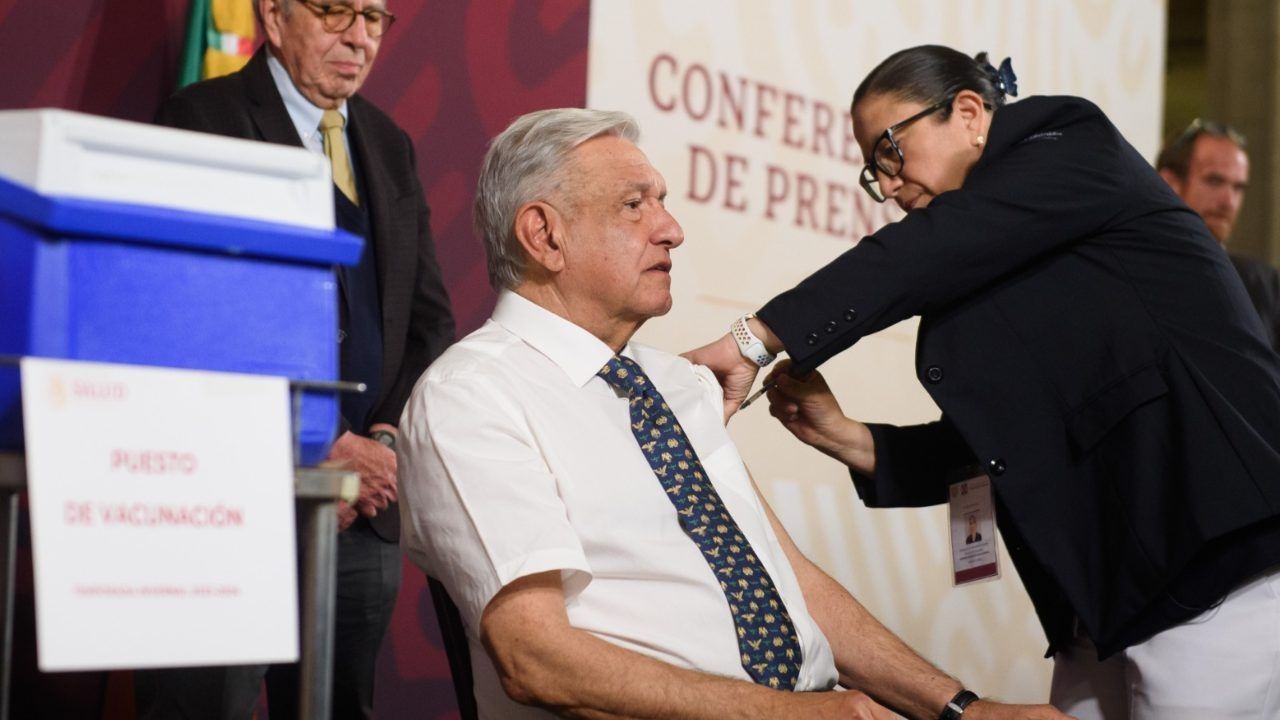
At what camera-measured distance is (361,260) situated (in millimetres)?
2754

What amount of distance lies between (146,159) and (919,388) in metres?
3.85

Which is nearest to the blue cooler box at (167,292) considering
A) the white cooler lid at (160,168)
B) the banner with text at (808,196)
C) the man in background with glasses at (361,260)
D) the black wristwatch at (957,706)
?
the white cooler lid at (160,168)

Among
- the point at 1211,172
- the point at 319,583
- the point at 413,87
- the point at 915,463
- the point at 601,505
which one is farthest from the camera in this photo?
the point at 1211,172

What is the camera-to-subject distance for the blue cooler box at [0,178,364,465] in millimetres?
1124

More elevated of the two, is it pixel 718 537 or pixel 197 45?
pixel 197 45

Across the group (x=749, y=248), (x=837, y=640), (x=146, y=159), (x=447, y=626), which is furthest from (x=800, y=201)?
(x=146, y=159)

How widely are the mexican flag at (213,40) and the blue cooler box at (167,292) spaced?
6.05 feet

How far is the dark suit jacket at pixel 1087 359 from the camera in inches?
80.6

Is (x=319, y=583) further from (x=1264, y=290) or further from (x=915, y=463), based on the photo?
(x=1264, y=290)

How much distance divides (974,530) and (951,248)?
0.49 metres

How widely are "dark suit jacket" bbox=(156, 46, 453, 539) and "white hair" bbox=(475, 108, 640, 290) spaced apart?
655 millimetres

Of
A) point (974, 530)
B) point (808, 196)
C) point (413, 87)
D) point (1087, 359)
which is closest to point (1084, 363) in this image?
point (1087, 359)

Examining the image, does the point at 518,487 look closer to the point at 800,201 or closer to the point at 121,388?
the point at 121,388

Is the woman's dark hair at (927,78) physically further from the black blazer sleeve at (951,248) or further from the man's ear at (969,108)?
the black blazer sleeve at (951,248)
